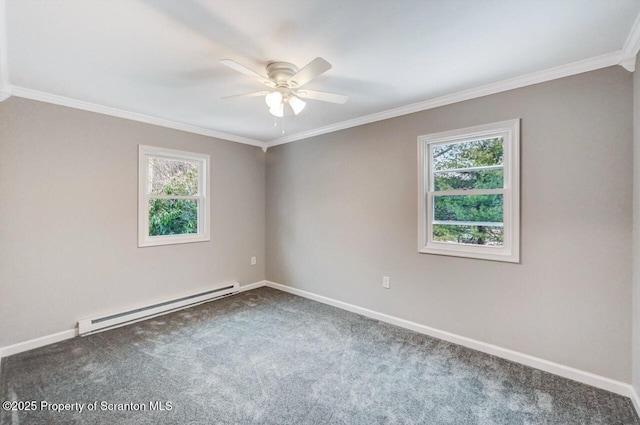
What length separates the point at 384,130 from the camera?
3.16 meters

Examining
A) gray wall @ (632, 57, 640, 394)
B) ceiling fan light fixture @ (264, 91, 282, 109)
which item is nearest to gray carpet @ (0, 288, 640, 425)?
gray wall @ (632, 57, 640, 394)

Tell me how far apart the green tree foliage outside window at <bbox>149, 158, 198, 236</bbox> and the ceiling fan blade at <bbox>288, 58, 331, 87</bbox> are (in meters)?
2.33

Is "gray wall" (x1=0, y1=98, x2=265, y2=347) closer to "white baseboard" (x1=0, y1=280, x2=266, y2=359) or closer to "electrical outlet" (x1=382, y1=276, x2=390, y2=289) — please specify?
"white baseboard" (x1=0, y1=280, x2=266, y2=359)

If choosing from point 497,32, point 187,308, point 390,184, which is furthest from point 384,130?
point 187,308

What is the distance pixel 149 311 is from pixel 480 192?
3.76 meters

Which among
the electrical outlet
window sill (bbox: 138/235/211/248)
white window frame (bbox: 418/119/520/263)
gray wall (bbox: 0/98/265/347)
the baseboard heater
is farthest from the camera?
window sill (bbox: 138/235/211/248)

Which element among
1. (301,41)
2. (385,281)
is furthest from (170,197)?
(385,281)

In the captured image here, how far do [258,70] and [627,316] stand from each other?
3193 mm

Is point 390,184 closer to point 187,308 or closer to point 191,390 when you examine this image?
point 191,390

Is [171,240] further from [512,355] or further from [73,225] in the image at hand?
[512,355]

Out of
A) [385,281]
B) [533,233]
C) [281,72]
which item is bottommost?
[385,281]

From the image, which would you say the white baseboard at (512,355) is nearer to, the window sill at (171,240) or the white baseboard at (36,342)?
the window sill at (171,240)

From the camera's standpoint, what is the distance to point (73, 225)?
2771 millimetres

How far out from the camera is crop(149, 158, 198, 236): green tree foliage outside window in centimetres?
345
